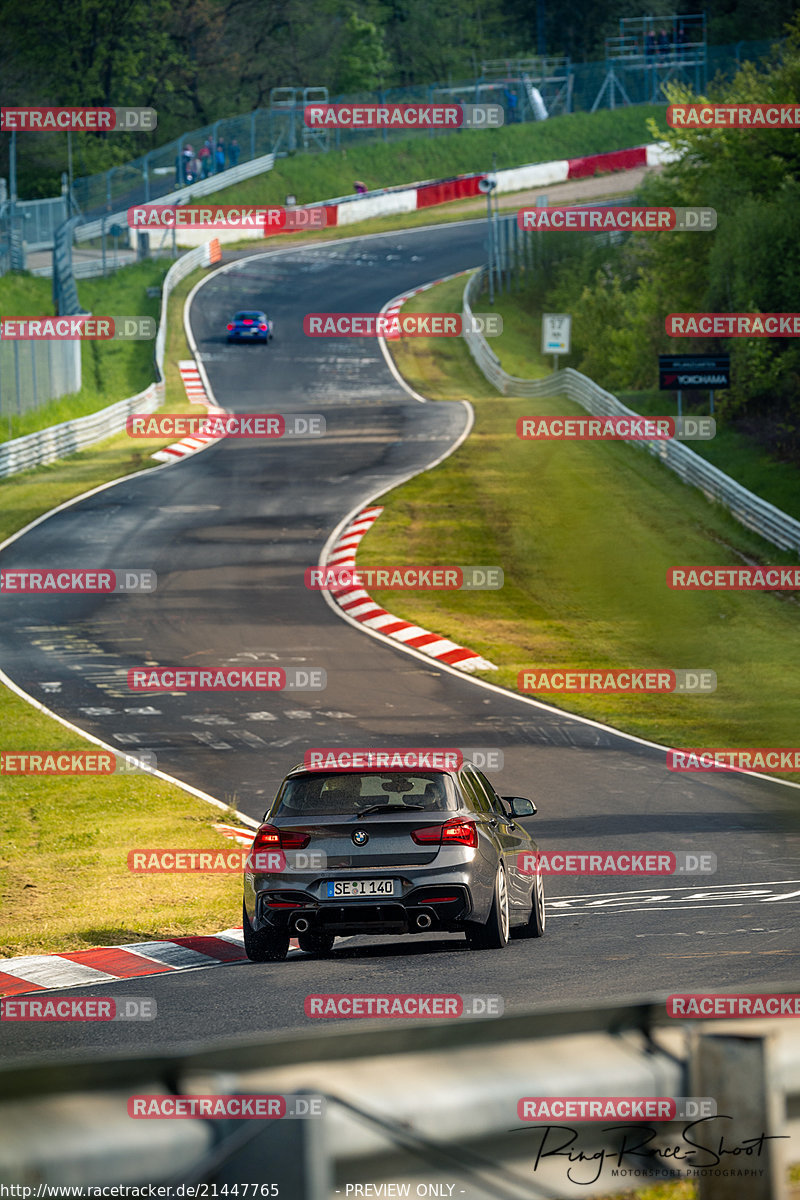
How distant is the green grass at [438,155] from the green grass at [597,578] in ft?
142

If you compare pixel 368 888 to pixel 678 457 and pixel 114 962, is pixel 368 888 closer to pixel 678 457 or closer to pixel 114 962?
pixel 114 962

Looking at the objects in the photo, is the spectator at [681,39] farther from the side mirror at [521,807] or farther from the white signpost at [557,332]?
the side mirror at [521,807]

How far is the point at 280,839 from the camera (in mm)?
10477

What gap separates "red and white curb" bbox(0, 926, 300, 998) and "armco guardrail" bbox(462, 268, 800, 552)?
74.0ft

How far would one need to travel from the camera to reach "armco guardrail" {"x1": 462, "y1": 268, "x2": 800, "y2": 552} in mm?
33250

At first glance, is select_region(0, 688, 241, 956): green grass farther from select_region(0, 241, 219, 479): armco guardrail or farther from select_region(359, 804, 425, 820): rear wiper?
select_region(0, 241, 219, 479): armco guardrail

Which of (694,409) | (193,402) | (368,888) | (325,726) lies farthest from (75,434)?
(368,888)

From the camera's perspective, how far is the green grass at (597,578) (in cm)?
2434

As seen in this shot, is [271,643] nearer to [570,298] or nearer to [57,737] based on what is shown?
[57,737]

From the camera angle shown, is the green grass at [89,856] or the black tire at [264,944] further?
the green grass at [89,856]

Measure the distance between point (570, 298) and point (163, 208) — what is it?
63.3ft

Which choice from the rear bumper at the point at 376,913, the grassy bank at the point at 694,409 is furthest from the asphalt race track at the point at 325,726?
the grassy bank at the point at 694,409

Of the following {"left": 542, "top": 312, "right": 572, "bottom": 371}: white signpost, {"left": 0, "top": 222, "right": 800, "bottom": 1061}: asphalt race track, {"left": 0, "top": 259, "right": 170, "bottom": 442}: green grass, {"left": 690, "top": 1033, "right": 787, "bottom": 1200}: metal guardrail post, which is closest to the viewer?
{"left": 690, "top": 1033, "right": 787, "bottom": 1200}: metal guardrail post

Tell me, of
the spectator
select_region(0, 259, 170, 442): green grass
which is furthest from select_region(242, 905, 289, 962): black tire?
the spectator
